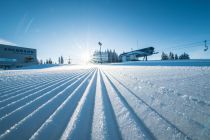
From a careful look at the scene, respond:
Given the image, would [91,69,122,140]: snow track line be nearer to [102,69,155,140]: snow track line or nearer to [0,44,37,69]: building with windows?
[102,69,155,140]: snow track line

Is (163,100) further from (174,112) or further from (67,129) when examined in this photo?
(67,129)

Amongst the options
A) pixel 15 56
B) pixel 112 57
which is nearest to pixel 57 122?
pixel 15 56

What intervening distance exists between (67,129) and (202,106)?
224 centimetres

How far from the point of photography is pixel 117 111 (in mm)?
2336

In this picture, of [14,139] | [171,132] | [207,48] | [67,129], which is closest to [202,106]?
[171,132]

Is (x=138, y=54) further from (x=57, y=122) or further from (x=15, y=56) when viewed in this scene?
(x=15, y=56)

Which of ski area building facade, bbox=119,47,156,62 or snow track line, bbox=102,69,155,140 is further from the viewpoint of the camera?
ski area building facade, bbox=119,47,156,62

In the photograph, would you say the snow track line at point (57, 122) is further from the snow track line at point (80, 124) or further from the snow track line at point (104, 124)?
the snow track line at point (104, 124)

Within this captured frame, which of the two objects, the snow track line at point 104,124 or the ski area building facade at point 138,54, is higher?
the ski area building facade at point 138,54

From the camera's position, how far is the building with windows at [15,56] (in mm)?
46294

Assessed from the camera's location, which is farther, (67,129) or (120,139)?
(67,129)

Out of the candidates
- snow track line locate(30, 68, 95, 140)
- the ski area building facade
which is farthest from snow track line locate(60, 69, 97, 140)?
the ski area building facade

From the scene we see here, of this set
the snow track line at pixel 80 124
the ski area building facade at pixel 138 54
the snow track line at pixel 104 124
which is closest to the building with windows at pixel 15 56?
the ski area building facade at pixel 138 54

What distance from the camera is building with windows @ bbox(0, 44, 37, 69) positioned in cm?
4629
